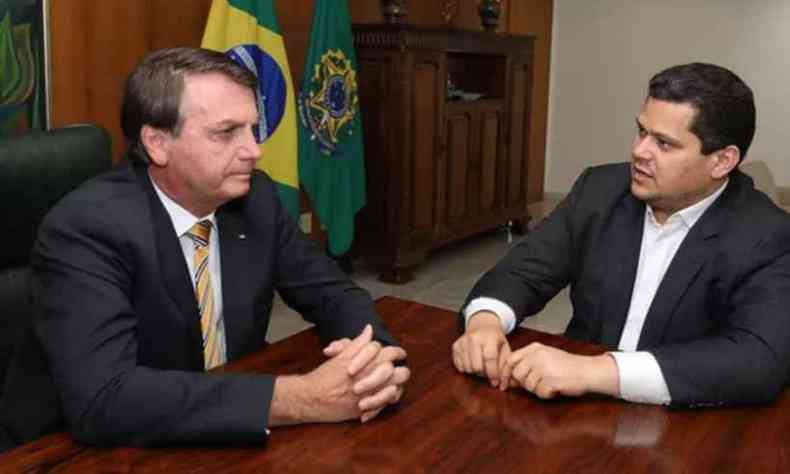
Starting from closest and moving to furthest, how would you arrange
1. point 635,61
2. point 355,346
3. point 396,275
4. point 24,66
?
point 355,346
point 24,66
point 396,275
point 635,61

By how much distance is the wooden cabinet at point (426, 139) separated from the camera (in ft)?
16.3

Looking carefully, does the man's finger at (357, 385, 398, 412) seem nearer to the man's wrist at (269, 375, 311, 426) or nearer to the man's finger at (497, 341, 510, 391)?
the man's wrist at (269, 375, 311, 426)

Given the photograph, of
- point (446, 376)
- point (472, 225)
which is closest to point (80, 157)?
point (446, 376)

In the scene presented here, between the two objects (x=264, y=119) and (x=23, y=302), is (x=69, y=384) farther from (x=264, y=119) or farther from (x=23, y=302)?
(x=264, y=119)

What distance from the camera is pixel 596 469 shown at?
1.21 m

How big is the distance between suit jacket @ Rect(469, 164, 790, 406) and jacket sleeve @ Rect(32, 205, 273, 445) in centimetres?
73

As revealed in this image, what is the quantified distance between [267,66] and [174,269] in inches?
99.5

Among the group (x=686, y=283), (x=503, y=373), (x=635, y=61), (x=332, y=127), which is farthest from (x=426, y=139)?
(x=503, y=373)

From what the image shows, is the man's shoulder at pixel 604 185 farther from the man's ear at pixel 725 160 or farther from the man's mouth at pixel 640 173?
the man's ear at pixel 725 160

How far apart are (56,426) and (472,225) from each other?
4457 mm

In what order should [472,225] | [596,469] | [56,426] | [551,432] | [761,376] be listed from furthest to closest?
[472,225], [56,426], [761,376], [551,432], [596,469]

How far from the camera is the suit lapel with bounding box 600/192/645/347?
1.98 m

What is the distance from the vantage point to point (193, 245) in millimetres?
1721

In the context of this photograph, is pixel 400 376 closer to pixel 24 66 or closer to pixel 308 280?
pixel 308 280
